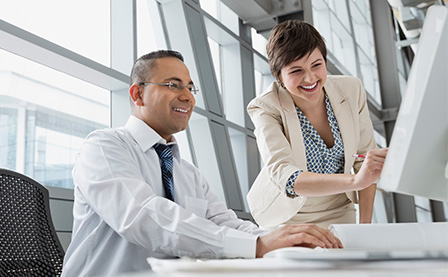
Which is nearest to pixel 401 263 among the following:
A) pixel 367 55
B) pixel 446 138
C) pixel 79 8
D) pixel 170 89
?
pixel 446 138

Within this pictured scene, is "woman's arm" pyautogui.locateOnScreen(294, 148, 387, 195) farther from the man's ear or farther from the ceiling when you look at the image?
the ceiling

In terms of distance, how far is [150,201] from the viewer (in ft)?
3.85

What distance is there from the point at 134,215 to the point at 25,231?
0.30 meters

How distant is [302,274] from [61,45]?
2.38 m

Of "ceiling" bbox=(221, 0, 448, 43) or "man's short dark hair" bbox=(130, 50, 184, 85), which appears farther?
"ceiling" bbox=(221, 0, 448, 43)

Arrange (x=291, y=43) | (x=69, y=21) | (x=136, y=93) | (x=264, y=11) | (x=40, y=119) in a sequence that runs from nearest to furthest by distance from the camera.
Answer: (x=136, y=93)
(x=291, y=43)
(x=40, y=119)
(x=69, y=21)
(x=264, y=11)

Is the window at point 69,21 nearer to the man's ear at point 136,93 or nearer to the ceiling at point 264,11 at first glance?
the man's ear at point 136,93

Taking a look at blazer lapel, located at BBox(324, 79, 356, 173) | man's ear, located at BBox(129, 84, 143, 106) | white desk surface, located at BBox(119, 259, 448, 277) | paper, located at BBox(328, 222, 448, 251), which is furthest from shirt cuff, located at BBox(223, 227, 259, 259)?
blazer lapel, located at BBox(324, 79, 356, 173)

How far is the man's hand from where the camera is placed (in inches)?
38.7

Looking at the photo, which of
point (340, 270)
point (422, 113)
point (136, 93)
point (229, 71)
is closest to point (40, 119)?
point (136, 93)

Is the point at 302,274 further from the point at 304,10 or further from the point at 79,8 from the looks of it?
the point at 304,10

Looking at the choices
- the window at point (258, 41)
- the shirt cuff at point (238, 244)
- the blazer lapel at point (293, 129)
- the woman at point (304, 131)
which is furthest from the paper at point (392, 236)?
the window at point (258, 41)

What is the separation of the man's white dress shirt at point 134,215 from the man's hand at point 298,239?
0.03m

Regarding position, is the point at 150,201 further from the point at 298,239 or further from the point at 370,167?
the point at 370,167
